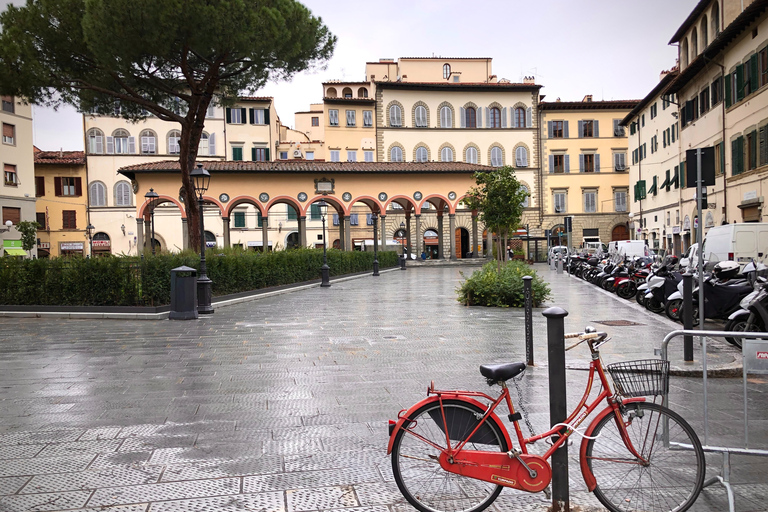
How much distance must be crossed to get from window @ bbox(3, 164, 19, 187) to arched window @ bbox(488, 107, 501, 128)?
123ft

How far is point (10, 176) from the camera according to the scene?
138 ft

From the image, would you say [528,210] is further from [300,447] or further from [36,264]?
[300,447]

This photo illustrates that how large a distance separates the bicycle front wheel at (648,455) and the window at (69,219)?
185ft

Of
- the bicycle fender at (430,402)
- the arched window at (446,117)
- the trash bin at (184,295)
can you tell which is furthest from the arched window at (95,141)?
the bicycle fender at (430,402)

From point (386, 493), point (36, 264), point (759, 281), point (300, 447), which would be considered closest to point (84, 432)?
point (300, 447)

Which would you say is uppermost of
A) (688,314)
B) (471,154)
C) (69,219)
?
(471,154)

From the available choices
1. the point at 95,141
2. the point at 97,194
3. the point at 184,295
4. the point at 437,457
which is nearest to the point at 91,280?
the point at 184,295

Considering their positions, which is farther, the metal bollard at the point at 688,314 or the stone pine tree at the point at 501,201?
the stone pine tree at the point at 501,201

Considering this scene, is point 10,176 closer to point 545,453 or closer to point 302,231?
point 302,231

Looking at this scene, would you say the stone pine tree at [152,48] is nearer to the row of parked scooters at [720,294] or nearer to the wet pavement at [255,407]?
the wet pavement at [255,407]

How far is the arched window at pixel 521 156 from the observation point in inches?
2330

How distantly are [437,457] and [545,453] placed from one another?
Answer: 1.80ft

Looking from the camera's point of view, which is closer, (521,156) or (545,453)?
(545,453)

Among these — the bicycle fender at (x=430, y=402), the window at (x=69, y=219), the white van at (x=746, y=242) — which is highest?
the window at (x=69, y=219)
